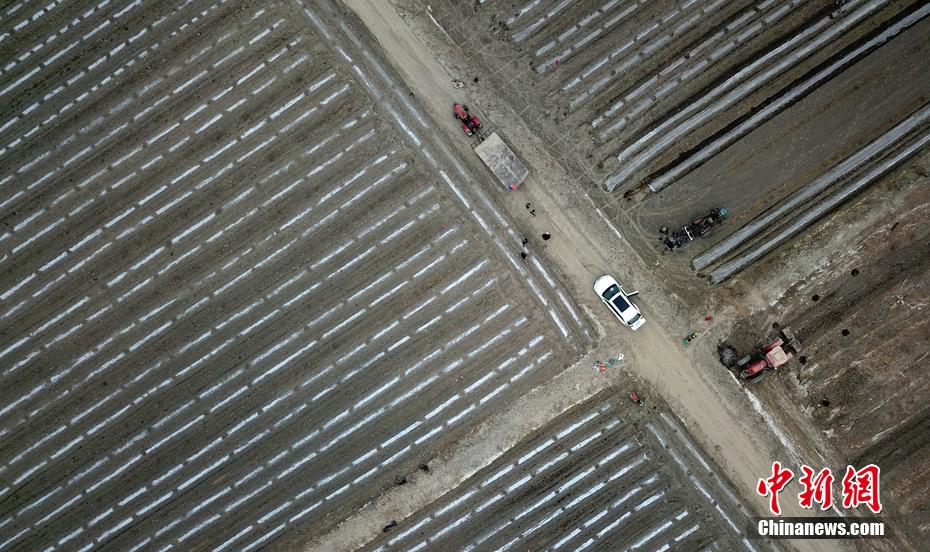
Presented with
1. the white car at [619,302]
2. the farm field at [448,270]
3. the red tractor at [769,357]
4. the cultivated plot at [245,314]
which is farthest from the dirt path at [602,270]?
the cultivated plot at [245,314]

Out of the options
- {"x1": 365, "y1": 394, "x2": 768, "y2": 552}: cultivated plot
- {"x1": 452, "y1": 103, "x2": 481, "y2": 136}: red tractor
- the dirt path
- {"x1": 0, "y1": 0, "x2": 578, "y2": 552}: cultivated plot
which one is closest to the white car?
the dirt path

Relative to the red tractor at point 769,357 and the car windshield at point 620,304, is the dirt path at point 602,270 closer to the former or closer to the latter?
the car windshield at point 620,304

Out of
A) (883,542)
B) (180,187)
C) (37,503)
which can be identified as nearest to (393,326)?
(180,187)

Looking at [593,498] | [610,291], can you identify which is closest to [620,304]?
[610,291]

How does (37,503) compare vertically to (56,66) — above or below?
below

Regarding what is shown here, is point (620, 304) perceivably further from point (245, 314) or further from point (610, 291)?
point (245, 314)

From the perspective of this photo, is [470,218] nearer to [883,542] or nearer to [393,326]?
[393,326]

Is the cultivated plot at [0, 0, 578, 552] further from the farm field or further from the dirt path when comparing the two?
the dirt path
